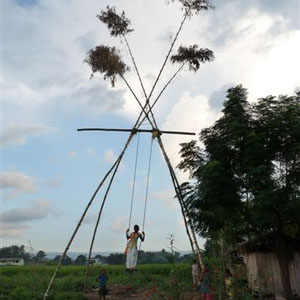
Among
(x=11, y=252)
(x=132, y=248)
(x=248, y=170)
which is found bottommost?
(x=132, y=248)

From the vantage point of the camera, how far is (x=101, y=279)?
44.8 ft

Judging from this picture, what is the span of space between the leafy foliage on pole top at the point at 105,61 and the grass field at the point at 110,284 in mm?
4566

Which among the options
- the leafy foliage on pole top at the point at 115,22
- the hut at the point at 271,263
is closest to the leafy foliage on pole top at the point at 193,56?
the leafy foliage on pole top at the point at 115,22

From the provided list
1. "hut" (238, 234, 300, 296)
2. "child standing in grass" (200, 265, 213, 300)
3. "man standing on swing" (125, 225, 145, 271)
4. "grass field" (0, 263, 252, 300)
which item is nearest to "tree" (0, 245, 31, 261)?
"grass field" (0, 263, 252, 300)

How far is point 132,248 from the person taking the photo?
9.95 m

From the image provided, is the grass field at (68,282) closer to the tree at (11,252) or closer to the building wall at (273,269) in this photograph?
the building wall at (273,269)

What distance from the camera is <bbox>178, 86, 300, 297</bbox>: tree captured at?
13.6 meters

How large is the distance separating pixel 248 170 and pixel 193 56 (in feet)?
14.8

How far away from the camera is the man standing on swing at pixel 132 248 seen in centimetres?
987

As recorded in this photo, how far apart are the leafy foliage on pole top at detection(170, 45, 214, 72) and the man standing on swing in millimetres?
3893

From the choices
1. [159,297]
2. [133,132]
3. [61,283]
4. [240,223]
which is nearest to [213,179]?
[240,223]

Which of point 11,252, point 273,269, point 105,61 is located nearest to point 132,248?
point 105,61

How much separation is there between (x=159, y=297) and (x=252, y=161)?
7.45 m

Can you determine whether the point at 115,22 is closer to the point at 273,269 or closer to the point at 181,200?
the point at 181,200
